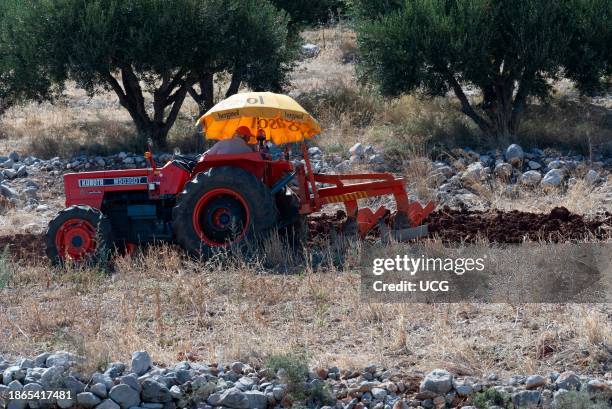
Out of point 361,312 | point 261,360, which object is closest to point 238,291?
point 361,312

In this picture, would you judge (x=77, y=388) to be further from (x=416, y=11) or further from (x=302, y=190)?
(x=416, y=11)

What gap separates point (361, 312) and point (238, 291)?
56.0 inches

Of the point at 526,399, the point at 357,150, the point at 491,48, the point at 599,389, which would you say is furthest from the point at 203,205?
the point at 491,48

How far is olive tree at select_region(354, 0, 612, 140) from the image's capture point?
18.8m

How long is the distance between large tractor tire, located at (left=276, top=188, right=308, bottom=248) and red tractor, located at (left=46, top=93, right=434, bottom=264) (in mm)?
12

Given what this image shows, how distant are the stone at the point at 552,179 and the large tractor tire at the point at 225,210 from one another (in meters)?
5.60

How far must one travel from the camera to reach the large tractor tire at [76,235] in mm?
11312

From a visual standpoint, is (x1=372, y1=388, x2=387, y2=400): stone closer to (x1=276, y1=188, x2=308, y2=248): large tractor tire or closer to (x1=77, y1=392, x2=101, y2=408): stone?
(x1=77, y1=392, x2=101, y2=408): stone

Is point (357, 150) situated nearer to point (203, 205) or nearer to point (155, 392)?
point (203, 205)

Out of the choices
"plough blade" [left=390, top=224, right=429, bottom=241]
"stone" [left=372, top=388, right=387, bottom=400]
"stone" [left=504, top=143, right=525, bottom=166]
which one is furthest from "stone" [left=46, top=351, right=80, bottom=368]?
"stone" [left=504, top=143, right=525, bottom=166]

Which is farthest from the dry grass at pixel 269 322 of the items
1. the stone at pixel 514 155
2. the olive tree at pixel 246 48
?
the olive tree at pixel 246 48

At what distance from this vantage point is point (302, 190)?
1145 cm

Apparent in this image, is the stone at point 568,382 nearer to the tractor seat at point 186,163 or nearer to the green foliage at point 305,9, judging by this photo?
the tractor seat at point 186,163

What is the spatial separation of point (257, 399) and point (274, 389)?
0.15 meters
